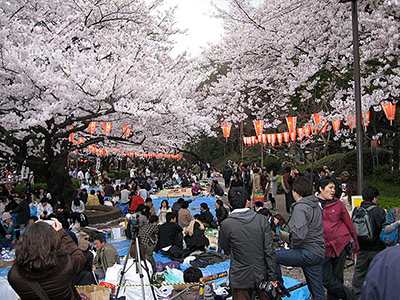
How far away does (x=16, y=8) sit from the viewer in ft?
37.2

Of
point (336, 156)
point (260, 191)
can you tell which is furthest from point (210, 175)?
point (260, 191)

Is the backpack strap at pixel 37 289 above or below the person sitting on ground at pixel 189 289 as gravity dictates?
above

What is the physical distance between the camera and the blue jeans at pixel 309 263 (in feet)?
13.3

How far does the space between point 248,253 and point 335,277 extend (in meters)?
1.46

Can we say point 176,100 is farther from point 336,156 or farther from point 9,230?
point 336,156

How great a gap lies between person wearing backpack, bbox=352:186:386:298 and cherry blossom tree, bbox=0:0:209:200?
19.1ft

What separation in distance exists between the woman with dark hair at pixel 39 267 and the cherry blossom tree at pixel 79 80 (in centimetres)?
614

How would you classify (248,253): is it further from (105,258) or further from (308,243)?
(105,258)

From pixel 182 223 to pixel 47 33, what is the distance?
787 centimetres

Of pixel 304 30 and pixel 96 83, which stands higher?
pixel 304 30

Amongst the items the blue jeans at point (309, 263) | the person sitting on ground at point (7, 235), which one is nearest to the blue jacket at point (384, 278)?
the blue jeans at point (309, 263)

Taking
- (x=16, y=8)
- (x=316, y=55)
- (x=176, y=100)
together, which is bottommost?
(x=176, y=100)

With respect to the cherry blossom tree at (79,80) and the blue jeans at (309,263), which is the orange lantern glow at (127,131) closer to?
the cherry blossom tree at (79,80)

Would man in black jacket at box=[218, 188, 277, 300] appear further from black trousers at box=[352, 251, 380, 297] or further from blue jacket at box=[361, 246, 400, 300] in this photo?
blue jacket at box=[361, 246, 400, 300]
